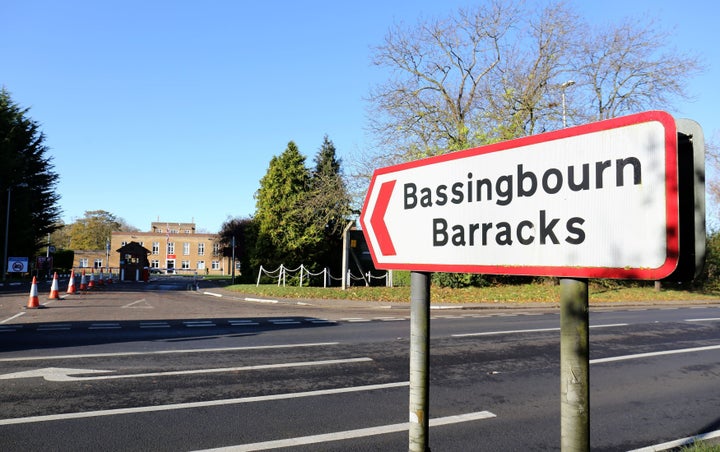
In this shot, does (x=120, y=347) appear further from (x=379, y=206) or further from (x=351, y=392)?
(x=379, y=206)

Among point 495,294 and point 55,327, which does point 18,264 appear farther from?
point 495,294

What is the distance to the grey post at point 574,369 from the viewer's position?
1.54 metres

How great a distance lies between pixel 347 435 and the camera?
4367mm

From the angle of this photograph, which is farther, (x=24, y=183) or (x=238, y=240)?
(x=238, y=240)

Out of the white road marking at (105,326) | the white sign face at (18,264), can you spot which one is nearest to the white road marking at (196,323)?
the white road marking at (105,326)

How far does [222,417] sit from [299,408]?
32.9 inches

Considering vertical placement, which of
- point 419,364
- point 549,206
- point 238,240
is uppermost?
point 238,240

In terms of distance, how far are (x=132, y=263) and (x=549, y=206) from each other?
4347cm

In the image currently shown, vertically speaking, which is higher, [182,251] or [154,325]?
[182,251]

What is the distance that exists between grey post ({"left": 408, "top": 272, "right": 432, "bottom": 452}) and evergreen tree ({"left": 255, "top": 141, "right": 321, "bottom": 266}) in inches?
1060

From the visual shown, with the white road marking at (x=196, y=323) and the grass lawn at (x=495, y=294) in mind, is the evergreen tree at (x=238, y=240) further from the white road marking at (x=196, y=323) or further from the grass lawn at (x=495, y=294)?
the white road marking at (x=196, y=323)

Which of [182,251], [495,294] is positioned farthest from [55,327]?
[182,251]

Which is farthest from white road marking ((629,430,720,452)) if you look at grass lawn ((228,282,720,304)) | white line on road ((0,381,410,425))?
grass lawn ((228,282,720,304))

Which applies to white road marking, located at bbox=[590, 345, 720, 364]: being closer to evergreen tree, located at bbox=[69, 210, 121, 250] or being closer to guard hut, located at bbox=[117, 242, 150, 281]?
guard hut, located at bbox=[117, 242, 150, 281]
